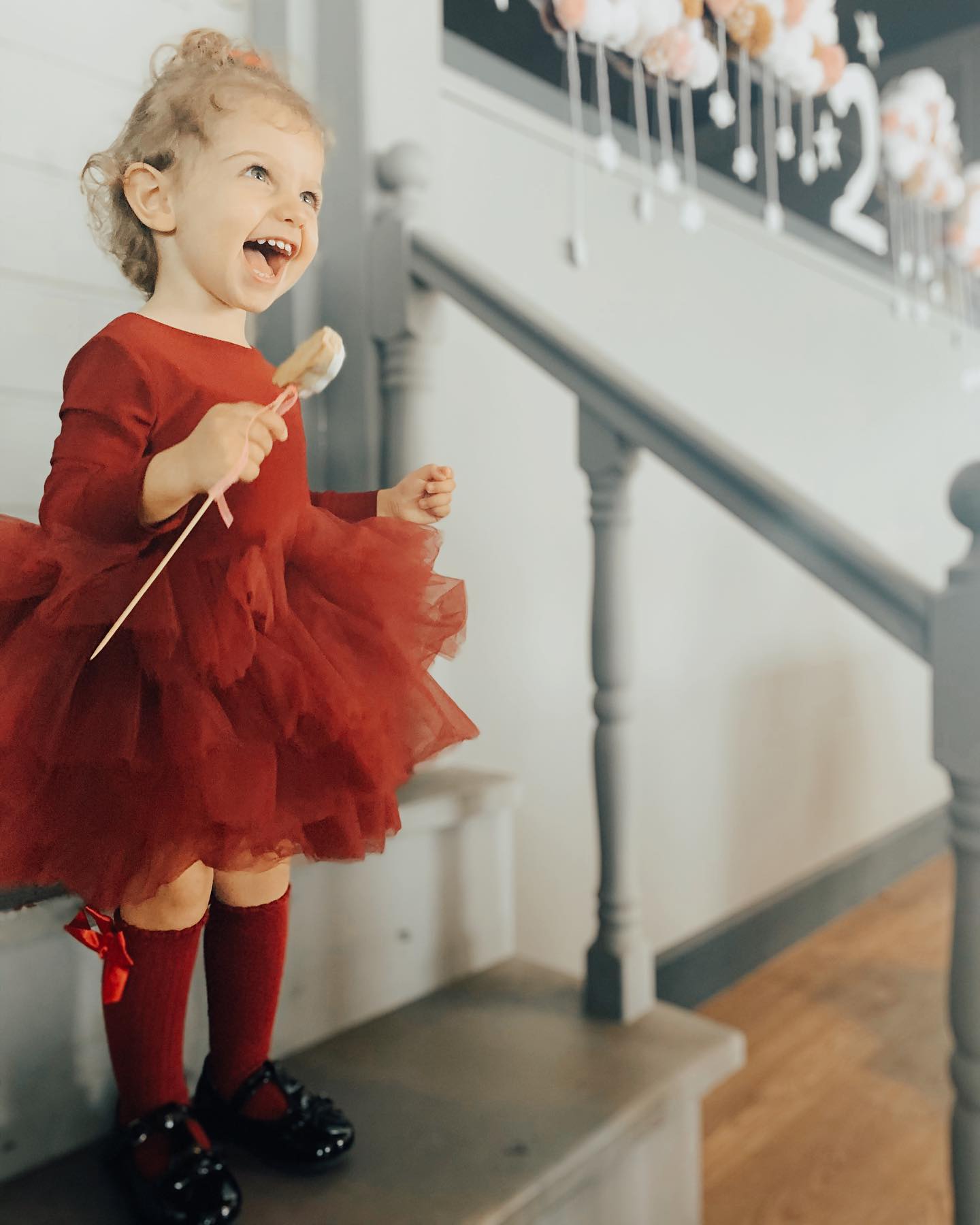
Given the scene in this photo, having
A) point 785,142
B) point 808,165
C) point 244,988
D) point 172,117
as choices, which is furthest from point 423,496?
point 808,165

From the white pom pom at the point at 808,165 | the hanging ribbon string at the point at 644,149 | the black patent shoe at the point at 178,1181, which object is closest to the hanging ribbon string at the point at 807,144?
the white pom pom at the point at 808,165

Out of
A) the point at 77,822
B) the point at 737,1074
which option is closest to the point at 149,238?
the point at 77,822

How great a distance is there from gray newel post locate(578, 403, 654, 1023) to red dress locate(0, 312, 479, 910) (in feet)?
1.36

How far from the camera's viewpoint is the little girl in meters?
0.56

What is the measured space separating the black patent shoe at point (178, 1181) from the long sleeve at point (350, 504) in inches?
17.0

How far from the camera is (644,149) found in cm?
167

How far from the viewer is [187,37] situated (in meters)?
0.62

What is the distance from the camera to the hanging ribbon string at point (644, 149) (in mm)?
1637

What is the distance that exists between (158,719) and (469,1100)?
1.56 feet

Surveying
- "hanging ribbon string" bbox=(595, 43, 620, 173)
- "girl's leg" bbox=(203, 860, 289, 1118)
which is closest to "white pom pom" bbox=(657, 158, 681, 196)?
"hanging ribbon string" bbox=(595, 43, 620, 173)

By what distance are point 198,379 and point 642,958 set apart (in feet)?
2.34

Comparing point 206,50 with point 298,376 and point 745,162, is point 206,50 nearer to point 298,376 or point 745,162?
point 298,376

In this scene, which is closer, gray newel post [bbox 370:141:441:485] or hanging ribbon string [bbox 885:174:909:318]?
gray newel post [bbox 370:141:441:485]

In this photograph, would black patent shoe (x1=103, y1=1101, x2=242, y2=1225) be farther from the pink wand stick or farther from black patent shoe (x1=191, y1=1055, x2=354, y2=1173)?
the pink wand stick
